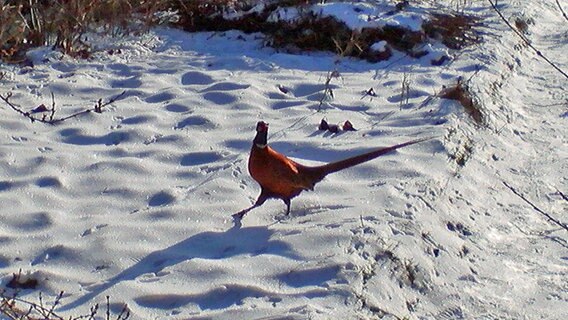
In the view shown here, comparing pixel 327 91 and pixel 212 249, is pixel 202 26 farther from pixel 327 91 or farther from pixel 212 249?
pixel 212 249

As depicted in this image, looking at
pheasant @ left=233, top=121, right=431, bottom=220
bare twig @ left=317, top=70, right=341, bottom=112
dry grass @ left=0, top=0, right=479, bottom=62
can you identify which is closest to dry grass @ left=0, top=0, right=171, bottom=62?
dry grass @ left=0, top=0, right=479, bottom=62

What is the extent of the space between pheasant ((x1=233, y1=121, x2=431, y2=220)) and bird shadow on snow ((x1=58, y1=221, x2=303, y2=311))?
19cm

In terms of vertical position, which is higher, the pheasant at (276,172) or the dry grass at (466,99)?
the pheasant at (276,172)

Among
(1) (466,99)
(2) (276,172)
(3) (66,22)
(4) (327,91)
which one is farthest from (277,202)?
(3) (66,22)

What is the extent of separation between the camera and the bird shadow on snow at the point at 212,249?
4230 millimetres

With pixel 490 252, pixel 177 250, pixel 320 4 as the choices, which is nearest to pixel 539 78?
pixel 320 4

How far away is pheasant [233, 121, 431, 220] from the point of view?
456 centimetres

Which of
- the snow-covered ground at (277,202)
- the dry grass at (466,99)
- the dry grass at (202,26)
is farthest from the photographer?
the dry grass at (202,26)

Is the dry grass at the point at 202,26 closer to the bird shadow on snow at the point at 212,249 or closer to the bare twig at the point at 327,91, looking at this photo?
the bare twig at the point at 327,91

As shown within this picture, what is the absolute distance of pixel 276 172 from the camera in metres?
4.59

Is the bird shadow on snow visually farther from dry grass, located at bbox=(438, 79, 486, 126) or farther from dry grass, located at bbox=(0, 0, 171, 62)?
dry grass, located at bbox=(0, 0, 171, 62)

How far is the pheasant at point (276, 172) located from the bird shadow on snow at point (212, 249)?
19 cm

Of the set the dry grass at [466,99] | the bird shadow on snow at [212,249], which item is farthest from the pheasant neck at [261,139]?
the dry grass at [466,99]

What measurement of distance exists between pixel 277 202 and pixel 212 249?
0.70 metres
